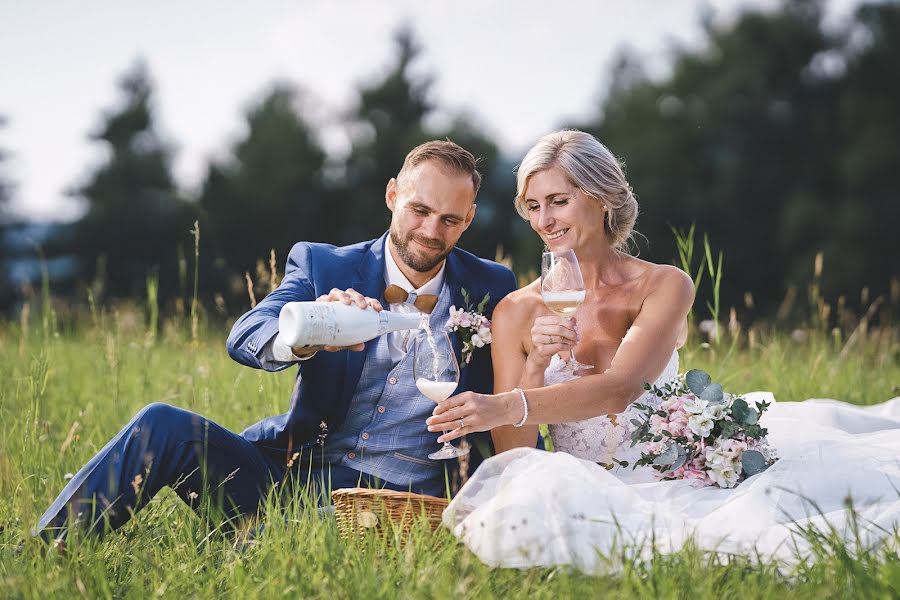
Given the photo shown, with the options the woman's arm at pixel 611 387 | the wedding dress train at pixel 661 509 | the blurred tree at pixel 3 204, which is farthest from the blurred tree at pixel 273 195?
the wedding dress train at pixel 661 509

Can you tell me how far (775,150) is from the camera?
26.3m

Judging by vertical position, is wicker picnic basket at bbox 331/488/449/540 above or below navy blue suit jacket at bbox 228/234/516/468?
below

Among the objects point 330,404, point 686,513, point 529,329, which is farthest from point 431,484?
point 686,513

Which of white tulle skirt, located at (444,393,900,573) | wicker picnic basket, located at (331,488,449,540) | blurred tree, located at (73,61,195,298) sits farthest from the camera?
blurred tree, located at (73,61,195,298)

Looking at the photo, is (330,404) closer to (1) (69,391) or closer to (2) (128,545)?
(2) (128,545)

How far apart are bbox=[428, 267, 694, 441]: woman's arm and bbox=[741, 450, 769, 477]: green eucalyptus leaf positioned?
537 mm

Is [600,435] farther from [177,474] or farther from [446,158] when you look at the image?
[177,474]

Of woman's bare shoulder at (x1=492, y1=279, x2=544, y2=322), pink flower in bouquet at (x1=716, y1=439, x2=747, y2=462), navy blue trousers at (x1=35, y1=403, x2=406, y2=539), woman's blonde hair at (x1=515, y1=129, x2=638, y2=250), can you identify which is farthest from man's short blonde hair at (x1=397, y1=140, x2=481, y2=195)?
pink flower in bouquet at (x1=716, y1=439, x2=747, y2=462)

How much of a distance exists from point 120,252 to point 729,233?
19414 millimetres

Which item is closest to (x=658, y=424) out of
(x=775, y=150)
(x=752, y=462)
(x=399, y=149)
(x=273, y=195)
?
(x=752, y=462)

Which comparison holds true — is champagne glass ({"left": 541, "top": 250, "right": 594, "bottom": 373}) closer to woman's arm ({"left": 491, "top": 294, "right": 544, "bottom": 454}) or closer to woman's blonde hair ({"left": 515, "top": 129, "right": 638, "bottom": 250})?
woman's arm ({"left": 491, "top": 294, "right": 544, "bottom": 454})

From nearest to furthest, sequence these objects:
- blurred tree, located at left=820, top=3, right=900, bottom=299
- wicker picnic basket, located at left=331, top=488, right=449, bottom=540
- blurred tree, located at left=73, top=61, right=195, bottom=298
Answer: wicker picnic basket, located at left=331, top=488, right=449, bottom=540, blurred tree, located at left=820, top=3, right=900, bottom=299, blurred tree, located at left=73, top=61, right=195, bottom=298

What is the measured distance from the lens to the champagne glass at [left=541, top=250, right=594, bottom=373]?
3.73m

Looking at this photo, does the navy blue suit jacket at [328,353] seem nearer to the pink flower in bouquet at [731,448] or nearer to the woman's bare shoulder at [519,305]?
the woman's bare shoulder at [519,305]
